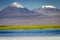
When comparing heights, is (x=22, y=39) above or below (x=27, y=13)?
below

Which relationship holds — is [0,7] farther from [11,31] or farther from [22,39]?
[22,39]

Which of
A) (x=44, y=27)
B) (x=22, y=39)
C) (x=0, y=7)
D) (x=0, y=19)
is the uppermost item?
(x=0, y=7)

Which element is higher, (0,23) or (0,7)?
(0,7)

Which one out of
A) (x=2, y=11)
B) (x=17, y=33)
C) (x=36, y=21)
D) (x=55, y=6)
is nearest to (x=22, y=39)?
(x=17, y=33)

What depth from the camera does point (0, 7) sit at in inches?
59.3

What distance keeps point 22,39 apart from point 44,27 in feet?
0.96

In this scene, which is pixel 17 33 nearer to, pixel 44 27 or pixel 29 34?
pixel 29 34

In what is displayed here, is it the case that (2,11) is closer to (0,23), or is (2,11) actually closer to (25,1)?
(0,23)

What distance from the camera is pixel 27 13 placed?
151 centimetres

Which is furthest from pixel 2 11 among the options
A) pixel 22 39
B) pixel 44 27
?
pixel 44 27

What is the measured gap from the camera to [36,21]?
1499 millimetres

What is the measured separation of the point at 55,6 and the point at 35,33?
0.40 metres

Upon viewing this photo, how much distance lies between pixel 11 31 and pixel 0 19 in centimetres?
19

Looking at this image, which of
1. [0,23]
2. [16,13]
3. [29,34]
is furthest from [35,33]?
[0,23]
